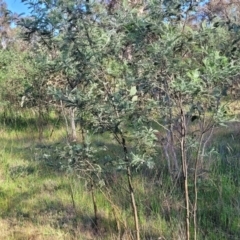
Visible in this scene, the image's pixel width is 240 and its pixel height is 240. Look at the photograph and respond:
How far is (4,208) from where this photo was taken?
4.76m

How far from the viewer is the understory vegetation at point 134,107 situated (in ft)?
8.75

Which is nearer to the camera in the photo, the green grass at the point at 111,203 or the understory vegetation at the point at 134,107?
the understory vegetation at the point at 134,107

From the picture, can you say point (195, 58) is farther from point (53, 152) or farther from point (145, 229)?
point (145, 229)

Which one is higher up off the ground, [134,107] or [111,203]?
[134,107]

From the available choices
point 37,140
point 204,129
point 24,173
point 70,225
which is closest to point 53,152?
point 70,225

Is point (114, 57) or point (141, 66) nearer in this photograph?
point (141, 66)

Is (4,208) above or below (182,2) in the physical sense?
below

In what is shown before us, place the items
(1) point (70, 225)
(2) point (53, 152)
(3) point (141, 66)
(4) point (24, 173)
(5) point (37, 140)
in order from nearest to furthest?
(3) point (141, 66) < (2) point (53, 152) < (1) point (70, 225) < (4) point (24, 173) < (5) point (37, 140)

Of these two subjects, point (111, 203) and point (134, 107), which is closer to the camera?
point (134, 107)

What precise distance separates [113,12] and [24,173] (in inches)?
129

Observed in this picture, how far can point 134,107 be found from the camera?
2.74 meters

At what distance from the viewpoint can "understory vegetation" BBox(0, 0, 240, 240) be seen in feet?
8.75

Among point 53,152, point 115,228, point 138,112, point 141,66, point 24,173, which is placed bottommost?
point 115,228

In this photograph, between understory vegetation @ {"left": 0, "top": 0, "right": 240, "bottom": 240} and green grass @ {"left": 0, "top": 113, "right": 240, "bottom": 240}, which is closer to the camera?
understory vegetation @ {"left": 0, "top": 0, "right": 240, "bottom": 240}
